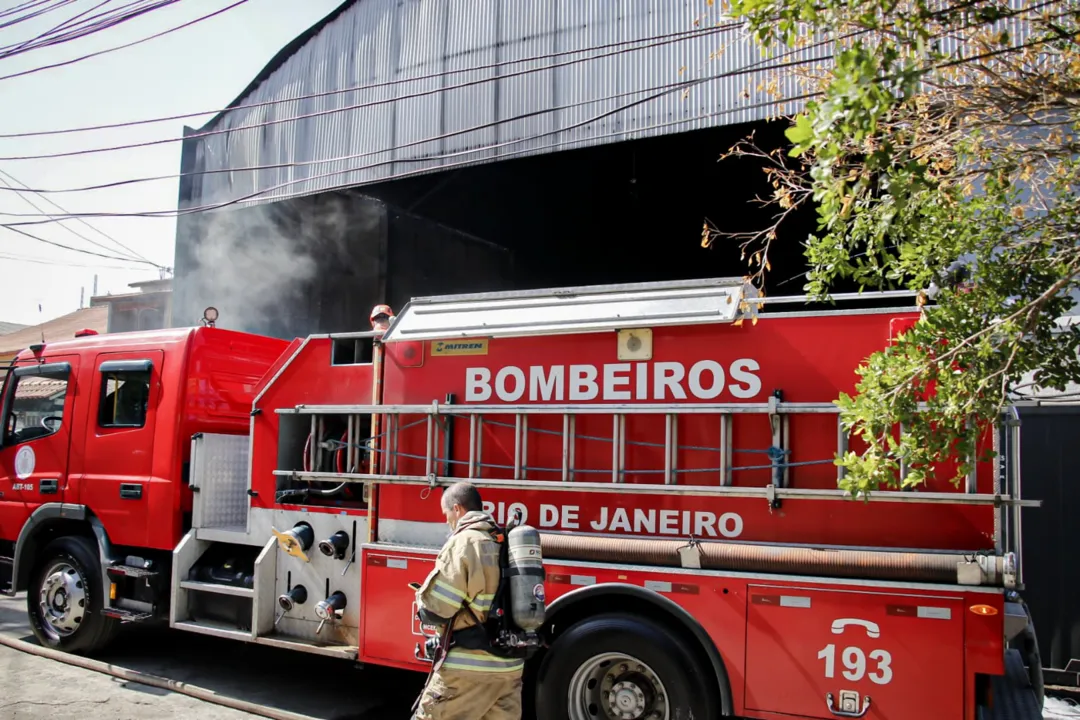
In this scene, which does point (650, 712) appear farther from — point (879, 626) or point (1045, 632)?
point (1045, 632)

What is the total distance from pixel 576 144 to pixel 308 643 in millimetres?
7212

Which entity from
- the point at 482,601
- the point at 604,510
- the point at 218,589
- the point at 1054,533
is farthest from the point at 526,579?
the point at 1054,533

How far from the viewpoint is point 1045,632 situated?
7.34 metres

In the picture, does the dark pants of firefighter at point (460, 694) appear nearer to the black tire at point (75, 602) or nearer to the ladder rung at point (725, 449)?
the ladder rung at point (725, 449)

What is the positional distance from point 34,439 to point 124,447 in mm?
1214

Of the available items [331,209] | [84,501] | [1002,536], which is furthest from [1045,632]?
[331,209]

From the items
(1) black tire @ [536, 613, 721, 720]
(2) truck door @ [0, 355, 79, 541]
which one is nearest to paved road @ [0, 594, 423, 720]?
(2) truck door @ [0, 355, 79, 541]

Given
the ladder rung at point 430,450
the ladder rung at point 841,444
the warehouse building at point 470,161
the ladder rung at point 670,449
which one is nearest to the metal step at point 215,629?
the ladder rung at point 430,450

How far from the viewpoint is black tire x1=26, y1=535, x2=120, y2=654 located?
6980 millimetres

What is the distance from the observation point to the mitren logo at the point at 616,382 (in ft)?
15.8

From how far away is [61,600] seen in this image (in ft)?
23.6

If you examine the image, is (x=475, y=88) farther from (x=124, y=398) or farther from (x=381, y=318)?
(x=124, y=398)

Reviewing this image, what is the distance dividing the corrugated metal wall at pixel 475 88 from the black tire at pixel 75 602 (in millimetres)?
6127

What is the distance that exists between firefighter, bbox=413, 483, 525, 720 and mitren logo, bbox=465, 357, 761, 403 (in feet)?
4.78
